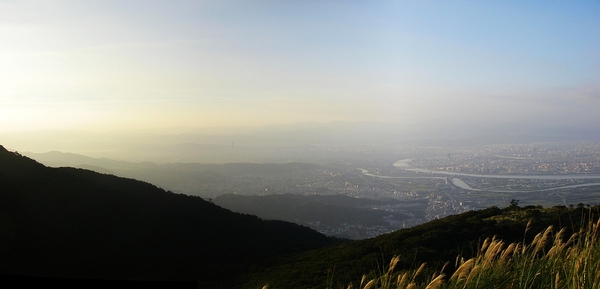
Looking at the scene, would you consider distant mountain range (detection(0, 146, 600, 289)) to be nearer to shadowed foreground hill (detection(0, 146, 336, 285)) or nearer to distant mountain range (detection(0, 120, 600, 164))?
shadowed foreground hill (detection(0, 146, 336, 285))

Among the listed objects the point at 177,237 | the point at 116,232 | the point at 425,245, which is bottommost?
the point at 177,237

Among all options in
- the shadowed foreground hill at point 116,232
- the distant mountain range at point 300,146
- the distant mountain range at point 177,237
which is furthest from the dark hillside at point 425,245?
the distant mountain range at point 300,146

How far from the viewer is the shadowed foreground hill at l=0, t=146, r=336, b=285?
84.5ft

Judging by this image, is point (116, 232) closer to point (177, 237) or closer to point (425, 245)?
point (177, 237)

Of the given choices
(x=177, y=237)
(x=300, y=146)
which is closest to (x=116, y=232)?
(x=177, y=237)

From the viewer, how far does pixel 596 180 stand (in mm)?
58625

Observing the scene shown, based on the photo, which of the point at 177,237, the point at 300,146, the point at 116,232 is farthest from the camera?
the point at 300,146

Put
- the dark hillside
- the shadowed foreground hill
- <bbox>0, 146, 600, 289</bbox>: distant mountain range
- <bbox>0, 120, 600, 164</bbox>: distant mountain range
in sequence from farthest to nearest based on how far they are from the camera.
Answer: <bbox>0, 120, 600, 164</bbox>: distant mountain range → the shadowed foreground hill → <bbox>0, 146, 600, 289</bbox>: distant mountain range → the dark hillside

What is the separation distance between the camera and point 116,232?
→ 3212 centimetres

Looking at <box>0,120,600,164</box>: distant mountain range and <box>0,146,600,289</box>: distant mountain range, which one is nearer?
<box>0,146,600,289</box>: distant mountain range

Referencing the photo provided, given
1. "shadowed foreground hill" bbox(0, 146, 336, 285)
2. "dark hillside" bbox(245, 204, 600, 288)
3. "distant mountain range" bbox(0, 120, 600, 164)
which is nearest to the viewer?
"dark hillside" bbox(245, 204, 600, 288)

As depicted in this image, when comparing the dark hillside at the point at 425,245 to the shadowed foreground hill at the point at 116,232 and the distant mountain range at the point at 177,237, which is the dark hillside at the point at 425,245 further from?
the shadowed foreground hill at the point at 116,232

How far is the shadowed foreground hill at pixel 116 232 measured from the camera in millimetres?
25766

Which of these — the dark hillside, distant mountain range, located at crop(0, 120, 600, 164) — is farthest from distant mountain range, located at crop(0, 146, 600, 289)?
distant mountain range, located at crop(0, 120, 600, 164)
